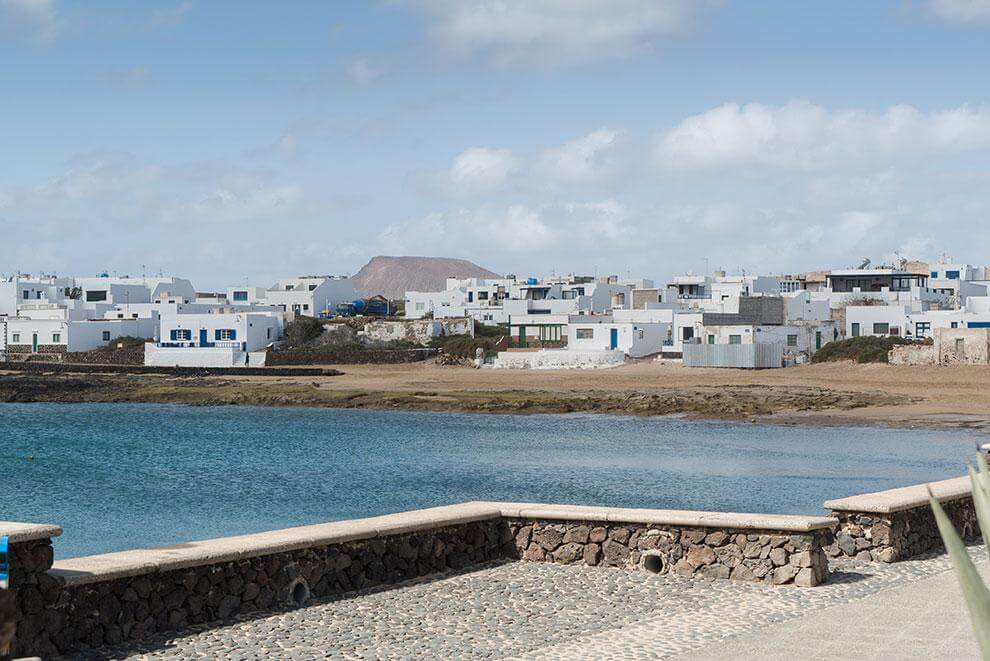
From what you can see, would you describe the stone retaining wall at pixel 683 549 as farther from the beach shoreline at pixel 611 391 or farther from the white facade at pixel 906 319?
the white facade at pixel 906 319

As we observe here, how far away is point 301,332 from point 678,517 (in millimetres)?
73990

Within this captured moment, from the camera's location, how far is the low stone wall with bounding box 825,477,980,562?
45.6ft

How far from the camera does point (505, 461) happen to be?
4038cm

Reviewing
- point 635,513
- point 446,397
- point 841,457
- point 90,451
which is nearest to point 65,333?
point 446,397

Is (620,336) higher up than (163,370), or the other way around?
(620,336)

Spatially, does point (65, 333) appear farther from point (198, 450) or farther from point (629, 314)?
point (198, 450)

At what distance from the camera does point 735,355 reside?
67.3 meters

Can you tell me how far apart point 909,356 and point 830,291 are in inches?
1113

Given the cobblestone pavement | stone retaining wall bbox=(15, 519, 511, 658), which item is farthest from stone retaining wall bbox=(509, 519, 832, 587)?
stone retaining wall bbox=(15, 519, 511, 658)

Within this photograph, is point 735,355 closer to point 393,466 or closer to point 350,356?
point 350,356

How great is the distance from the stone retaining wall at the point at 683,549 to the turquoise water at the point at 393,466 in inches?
423

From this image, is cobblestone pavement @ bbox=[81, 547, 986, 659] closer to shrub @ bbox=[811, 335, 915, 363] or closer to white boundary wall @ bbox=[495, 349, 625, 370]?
shrub @ bbox=[811, 335, 915, 363]

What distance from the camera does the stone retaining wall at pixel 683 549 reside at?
499 inches

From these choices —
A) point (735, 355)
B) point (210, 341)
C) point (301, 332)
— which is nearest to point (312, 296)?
point (301, 332)
